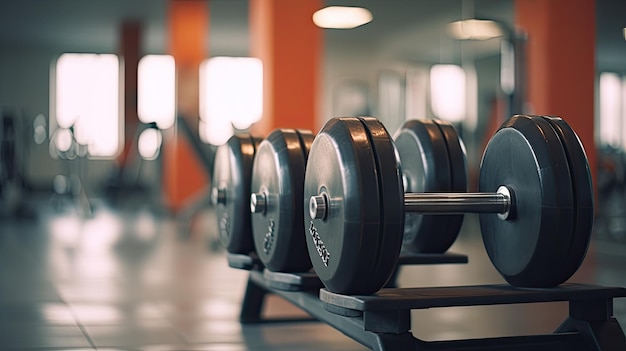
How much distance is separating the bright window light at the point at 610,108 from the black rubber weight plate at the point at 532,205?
7.54 feet

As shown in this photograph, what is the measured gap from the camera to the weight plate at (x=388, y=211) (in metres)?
1.67

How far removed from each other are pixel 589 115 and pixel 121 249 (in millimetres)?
2967

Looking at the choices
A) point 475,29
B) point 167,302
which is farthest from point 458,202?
point 475,29

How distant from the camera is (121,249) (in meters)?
5.13

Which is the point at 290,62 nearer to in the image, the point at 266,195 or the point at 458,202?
the point at 266,195

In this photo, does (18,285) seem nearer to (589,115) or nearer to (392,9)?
(589,115)

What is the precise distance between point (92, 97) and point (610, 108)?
1163 centimetres

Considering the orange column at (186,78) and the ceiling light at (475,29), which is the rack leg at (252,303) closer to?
the ceiling light at (475,29)

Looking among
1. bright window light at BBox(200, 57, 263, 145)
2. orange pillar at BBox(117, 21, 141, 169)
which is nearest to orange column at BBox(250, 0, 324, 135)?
orange pillar at BBox(117, 21, 141, 169)

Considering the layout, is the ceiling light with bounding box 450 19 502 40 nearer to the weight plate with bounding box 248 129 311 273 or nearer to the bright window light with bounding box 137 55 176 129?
the weight plate with bounding box 248 129 311 273

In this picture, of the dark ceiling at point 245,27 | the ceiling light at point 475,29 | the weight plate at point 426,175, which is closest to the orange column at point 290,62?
the dark ceiling at point 245,27

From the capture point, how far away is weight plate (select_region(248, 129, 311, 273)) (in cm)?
212

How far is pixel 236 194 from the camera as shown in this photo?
2.48m

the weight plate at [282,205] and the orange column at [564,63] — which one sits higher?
the orange column at [564,63]
